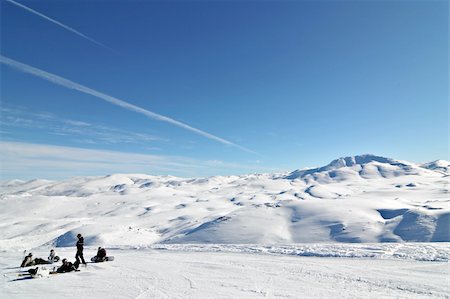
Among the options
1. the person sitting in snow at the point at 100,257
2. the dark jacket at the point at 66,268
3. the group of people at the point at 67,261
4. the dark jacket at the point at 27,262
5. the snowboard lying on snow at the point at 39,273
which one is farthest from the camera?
the person sitting in snow at the point at 100,257

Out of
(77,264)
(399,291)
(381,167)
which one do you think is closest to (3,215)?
(77,264)

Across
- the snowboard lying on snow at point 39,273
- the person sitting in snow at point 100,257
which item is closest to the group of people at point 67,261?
the person sitting in snow at point 100,257

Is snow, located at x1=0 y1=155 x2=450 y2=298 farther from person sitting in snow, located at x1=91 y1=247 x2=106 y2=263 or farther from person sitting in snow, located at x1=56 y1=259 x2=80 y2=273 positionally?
person sitting in snow, located at x1=91 y1=247 x2=106 y2=263

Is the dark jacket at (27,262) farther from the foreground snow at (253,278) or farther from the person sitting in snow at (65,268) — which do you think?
the person sitting in snow at (65,268)

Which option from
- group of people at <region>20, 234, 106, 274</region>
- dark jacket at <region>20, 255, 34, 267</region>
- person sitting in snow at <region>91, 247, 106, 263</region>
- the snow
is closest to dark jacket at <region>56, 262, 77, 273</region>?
group of people at <region>20, 234, 106, 274</region>

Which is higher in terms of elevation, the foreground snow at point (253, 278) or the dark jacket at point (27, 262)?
the foreground snow at point (253, 278)

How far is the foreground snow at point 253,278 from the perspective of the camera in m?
9.50

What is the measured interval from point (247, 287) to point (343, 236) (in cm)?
1712

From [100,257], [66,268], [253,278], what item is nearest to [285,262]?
[253,278]

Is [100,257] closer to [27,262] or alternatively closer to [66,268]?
[66,268]

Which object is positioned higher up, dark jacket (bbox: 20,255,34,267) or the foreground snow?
the foreground snow

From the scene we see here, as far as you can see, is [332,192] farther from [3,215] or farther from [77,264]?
[3,215]

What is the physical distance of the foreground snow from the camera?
31.2ft

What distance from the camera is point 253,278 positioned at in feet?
37.2
